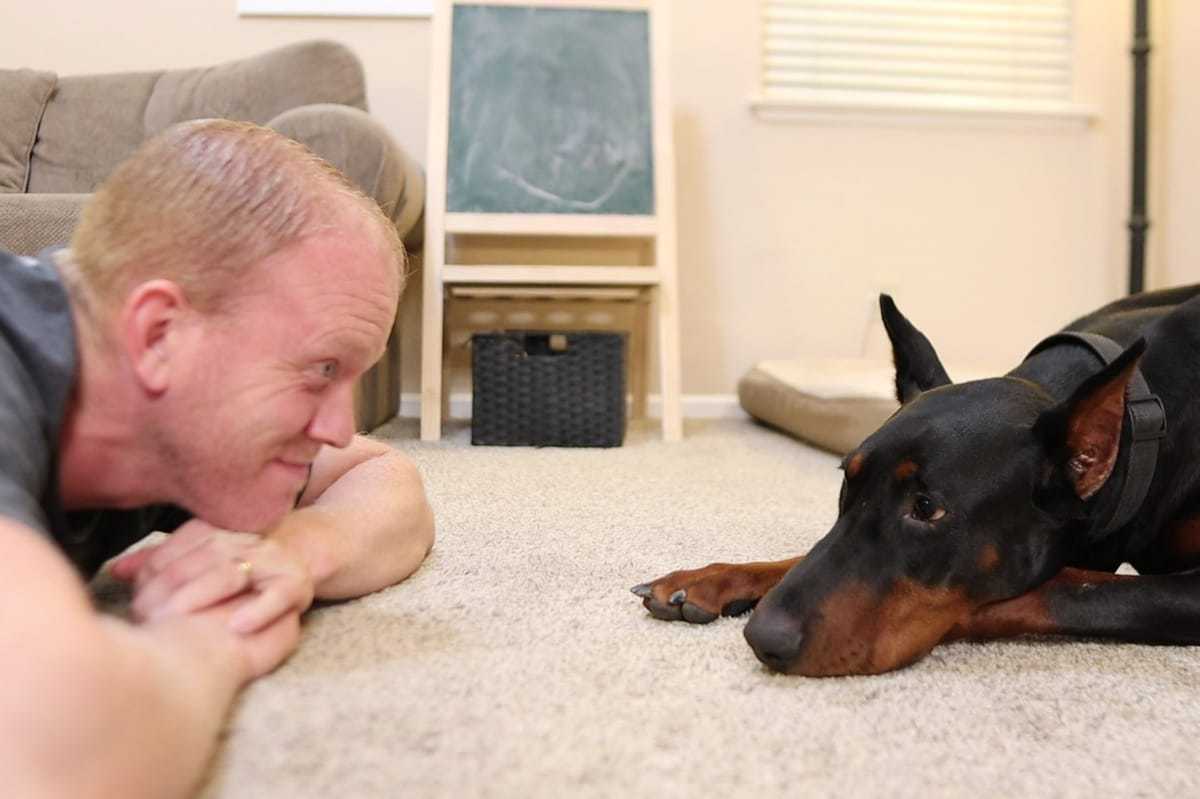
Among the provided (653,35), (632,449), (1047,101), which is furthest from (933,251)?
(632,449)

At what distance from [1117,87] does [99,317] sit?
4.00 m

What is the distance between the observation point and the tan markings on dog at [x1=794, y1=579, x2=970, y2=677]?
100 centimetres

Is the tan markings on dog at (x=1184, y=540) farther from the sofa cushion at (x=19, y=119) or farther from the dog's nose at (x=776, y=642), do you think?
the sofa cushion at (x=19, y=119)

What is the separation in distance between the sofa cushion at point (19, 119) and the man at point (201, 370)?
7.97 feet

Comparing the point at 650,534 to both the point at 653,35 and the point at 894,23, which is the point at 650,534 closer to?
the point at 653,35

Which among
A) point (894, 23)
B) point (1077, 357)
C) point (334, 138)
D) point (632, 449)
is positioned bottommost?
point (632, 449)

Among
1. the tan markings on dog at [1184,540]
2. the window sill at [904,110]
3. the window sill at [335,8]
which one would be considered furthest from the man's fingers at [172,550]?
the window sill at [904,110]

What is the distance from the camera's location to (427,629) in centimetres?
110

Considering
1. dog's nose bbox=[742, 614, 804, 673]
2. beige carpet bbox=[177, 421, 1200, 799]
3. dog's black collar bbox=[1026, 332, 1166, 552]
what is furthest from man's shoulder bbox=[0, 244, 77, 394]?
dog's black collar bbox=[1026, 332, 1166, 552]

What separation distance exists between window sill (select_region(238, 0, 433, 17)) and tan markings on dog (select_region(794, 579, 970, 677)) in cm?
303

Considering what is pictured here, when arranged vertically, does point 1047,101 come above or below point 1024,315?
above

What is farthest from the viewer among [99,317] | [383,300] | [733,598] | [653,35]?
[653,35]

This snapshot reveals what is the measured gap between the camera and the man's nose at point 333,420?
0.94 meters

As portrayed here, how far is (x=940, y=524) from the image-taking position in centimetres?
107
